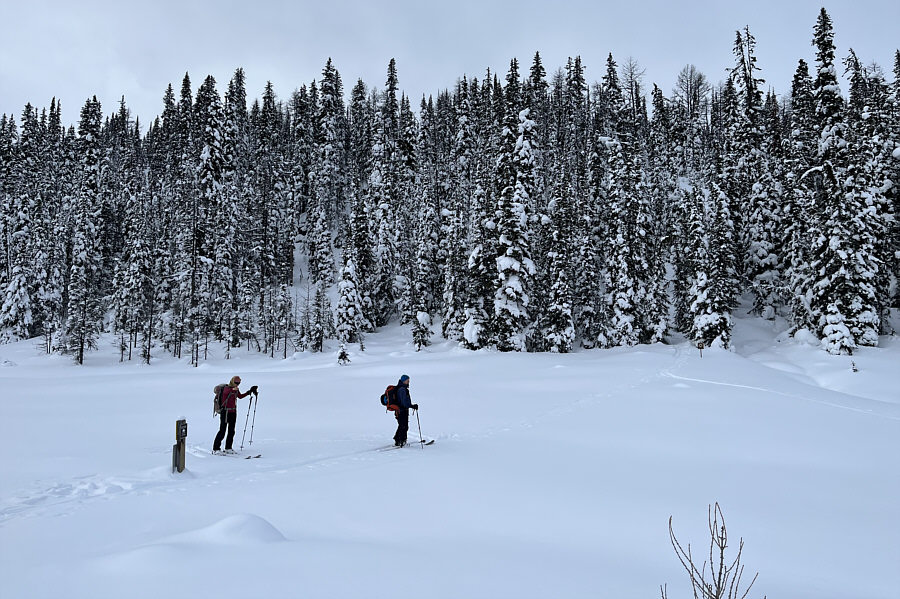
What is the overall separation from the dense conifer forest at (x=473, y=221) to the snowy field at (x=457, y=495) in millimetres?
16947

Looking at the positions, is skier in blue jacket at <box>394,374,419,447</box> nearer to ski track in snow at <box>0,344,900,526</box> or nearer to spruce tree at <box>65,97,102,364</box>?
ski track in snow at <box>0,344,900,526</box>

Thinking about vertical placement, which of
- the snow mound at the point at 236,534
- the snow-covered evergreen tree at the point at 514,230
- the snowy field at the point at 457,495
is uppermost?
the snow-covered evergreen tree at the point at 514,230

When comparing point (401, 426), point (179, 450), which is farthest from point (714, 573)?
point (179, 450)

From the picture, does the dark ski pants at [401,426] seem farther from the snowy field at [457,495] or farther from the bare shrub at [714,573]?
the bare shrub at [714,573]

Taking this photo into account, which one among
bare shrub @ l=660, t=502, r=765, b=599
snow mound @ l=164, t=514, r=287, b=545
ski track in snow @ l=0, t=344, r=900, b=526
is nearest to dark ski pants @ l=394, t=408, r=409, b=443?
ski track in snow @ l=0, t=344, r=900, b=526

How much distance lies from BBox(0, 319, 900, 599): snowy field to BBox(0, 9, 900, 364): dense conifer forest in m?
16.9

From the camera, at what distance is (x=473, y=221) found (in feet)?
159

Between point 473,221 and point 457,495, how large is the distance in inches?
1626

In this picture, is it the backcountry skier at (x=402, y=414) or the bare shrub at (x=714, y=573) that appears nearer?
the bare shrub at (x=714, y=573)

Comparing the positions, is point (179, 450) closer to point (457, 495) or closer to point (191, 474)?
point (191, 474)

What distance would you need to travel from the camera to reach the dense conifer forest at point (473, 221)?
35.4 m

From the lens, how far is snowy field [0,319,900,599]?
5.02 meters

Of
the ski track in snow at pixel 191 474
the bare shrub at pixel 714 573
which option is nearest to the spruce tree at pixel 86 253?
the ski track in snow at pixel 191 474

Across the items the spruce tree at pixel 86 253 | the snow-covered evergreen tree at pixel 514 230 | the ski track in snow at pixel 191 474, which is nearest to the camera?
the ski track in snow at pixel 191 474
